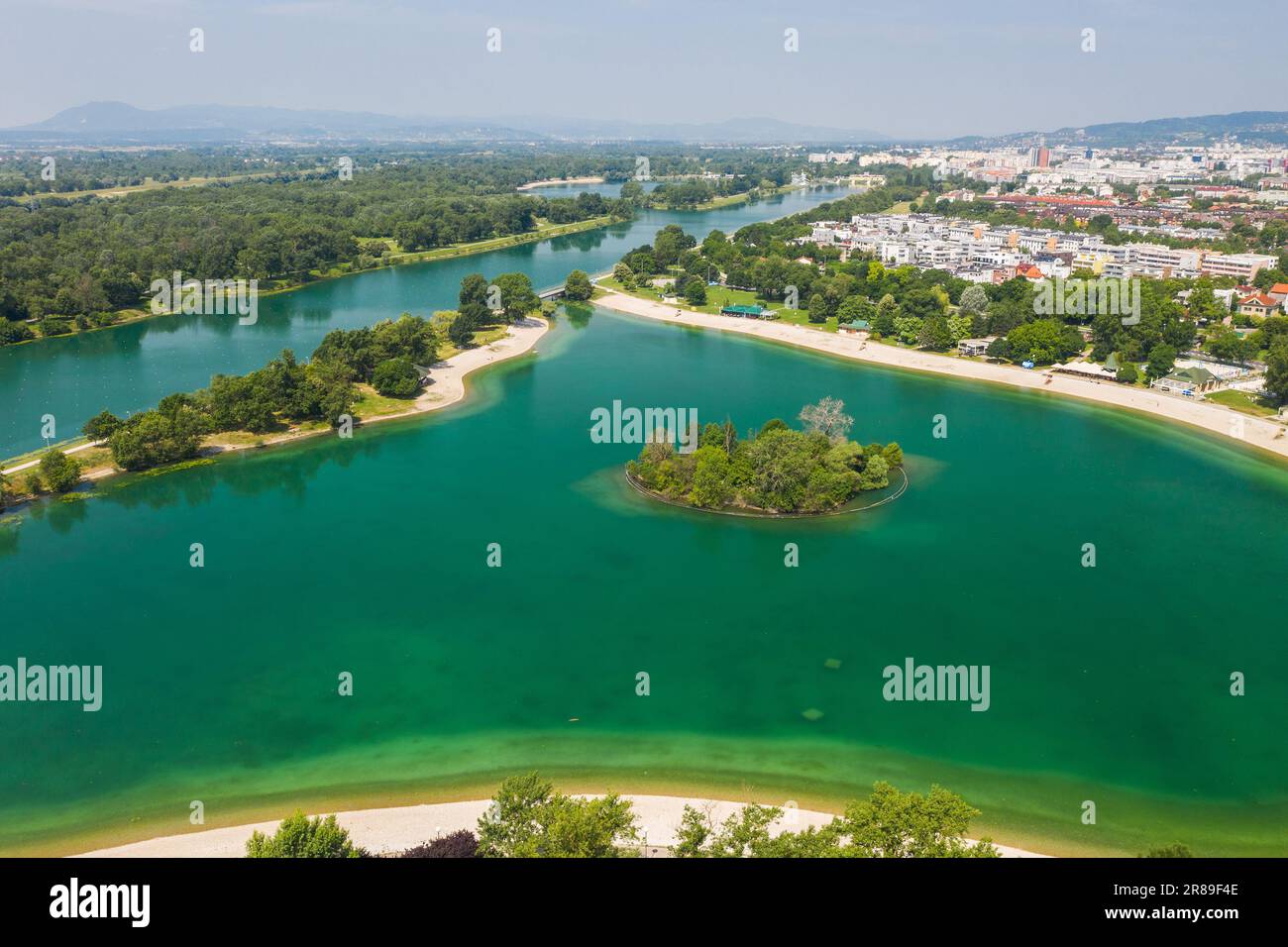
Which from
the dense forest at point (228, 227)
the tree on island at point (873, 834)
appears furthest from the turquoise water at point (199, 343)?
the tree on island at point (873, 834)

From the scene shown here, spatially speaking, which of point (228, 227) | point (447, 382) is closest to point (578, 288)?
point (447, 382)

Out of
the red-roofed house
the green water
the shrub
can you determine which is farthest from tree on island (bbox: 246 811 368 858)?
the red-roofed house

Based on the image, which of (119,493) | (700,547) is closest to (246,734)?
(700,547)

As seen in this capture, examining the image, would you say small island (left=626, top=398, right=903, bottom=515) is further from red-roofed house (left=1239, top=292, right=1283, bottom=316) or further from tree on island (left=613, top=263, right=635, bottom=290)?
red-roofed house (left=1239, top=292, right=1283, bottom=316)

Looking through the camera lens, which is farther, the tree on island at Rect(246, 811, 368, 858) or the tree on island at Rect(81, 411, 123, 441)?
the tree on island at Rect(81, 411, 123, 441)

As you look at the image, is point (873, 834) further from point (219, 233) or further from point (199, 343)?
point (219, 233)

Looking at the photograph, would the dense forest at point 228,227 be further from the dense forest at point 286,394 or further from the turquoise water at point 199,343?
the dense forest at point 286,394

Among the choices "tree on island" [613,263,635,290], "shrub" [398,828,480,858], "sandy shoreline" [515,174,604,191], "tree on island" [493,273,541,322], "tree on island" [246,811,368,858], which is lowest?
"shrub" [398,828,480,858]
